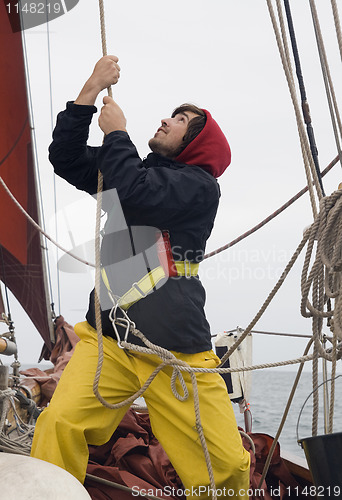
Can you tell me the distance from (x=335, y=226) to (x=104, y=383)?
2.78 ft

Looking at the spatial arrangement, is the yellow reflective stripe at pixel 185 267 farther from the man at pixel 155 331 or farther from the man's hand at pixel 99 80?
the man's hand at pixel 99 80

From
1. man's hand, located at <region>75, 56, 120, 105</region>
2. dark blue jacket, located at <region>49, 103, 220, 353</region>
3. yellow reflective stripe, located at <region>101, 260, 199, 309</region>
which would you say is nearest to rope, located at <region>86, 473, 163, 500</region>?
dark blue jacket, located at <region>49, 103, 220, 353</region>

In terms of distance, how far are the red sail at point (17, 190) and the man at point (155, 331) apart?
11.2 ft

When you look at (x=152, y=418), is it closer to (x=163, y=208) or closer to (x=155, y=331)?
(x=155, y=331)

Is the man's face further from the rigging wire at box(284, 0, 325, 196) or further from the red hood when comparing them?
the rigging wire at box(284, 0, 325, 196)

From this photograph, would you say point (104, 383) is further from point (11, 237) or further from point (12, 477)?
point (11, 237)

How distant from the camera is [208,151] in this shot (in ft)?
6.77

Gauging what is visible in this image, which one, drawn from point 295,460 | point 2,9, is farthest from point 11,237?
point 295,460

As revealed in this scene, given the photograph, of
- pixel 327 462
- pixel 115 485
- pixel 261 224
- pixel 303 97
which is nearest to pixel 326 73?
pixel 303 97

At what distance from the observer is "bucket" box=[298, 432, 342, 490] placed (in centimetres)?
156

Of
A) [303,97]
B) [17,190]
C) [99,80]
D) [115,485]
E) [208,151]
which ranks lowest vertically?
[115,485]

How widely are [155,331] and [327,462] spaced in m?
0.63

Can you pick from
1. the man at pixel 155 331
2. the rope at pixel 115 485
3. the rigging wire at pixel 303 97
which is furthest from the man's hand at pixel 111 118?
the rope at pixel 115 485

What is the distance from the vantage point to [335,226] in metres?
1.66
